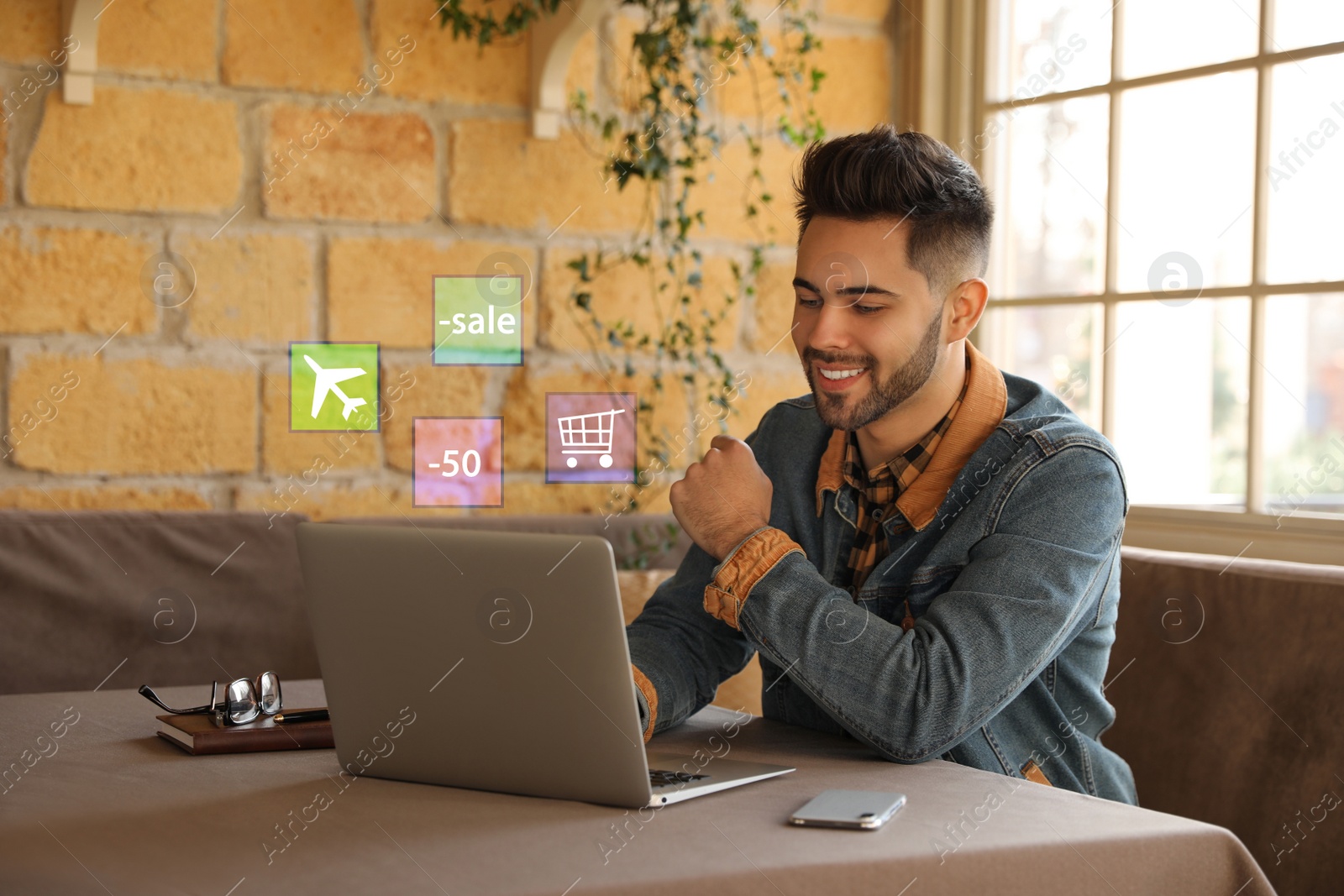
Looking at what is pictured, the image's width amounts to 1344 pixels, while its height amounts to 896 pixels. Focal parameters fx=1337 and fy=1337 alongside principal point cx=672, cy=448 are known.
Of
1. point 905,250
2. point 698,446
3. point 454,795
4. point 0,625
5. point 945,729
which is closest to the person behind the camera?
point 454,795

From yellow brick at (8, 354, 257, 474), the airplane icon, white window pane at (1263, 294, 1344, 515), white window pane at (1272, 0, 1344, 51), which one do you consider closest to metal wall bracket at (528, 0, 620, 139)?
the airplane icon

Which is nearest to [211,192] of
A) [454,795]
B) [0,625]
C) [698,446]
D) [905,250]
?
[0,625]

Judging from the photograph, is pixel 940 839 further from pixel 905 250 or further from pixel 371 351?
pixel 371 351

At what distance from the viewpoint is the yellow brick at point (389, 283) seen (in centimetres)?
244

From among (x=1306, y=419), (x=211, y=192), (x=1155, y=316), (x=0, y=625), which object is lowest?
(x=0, y=625)

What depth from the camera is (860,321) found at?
1562mm

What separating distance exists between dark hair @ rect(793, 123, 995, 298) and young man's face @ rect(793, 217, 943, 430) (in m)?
0.02

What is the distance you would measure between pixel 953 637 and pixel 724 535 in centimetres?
26

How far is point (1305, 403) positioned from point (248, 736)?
5.69 ft

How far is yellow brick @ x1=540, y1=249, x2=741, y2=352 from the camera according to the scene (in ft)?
8.54

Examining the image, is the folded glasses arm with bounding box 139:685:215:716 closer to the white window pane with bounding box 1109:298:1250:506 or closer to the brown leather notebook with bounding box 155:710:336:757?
the brown leather notebook with bounding box 155:710:336:757

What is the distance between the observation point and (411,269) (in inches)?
98.0

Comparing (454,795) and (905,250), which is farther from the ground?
(905,250)

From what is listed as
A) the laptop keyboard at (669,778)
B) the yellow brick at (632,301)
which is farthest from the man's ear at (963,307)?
the yellow brick at (632,301)
